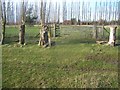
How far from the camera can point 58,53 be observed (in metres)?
12.3

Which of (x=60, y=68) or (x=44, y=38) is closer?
(x=60, y=68)

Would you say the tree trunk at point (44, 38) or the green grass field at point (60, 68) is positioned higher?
the tree trunk at point (44, 38)

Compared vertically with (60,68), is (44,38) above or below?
above

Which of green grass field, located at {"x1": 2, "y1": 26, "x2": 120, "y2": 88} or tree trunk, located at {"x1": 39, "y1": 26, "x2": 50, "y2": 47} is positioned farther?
tree trunk, located at {"x1": 39, "y1": 26, "x2": 50, "y2": 47}

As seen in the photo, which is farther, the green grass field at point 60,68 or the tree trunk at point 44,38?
the tree trunk at point 44,38

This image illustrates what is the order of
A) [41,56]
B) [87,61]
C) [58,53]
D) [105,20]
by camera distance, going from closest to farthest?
[87,61] → [41,56] → [58,53] → [105,20]

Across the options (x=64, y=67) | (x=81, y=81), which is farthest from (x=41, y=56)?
(x=81, y=81)

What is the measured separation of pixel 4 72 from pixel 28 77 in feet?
2.95

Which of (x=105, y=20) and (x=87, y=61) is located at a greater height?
(x=105, y=20)

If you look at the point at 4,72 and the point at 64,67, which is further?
the point at 64,67

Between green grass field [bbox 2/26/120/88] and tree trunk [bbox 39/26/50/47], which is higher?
tree trunk [bbox 39/26/50/47]

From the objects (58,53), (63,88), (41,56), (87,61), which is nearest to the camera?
(63,88)

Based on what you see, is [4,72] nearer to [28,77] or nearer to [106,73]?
[28,77]

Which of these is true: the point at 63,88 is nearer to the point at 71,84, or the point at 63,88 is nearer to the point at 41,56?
the point at 71,84
